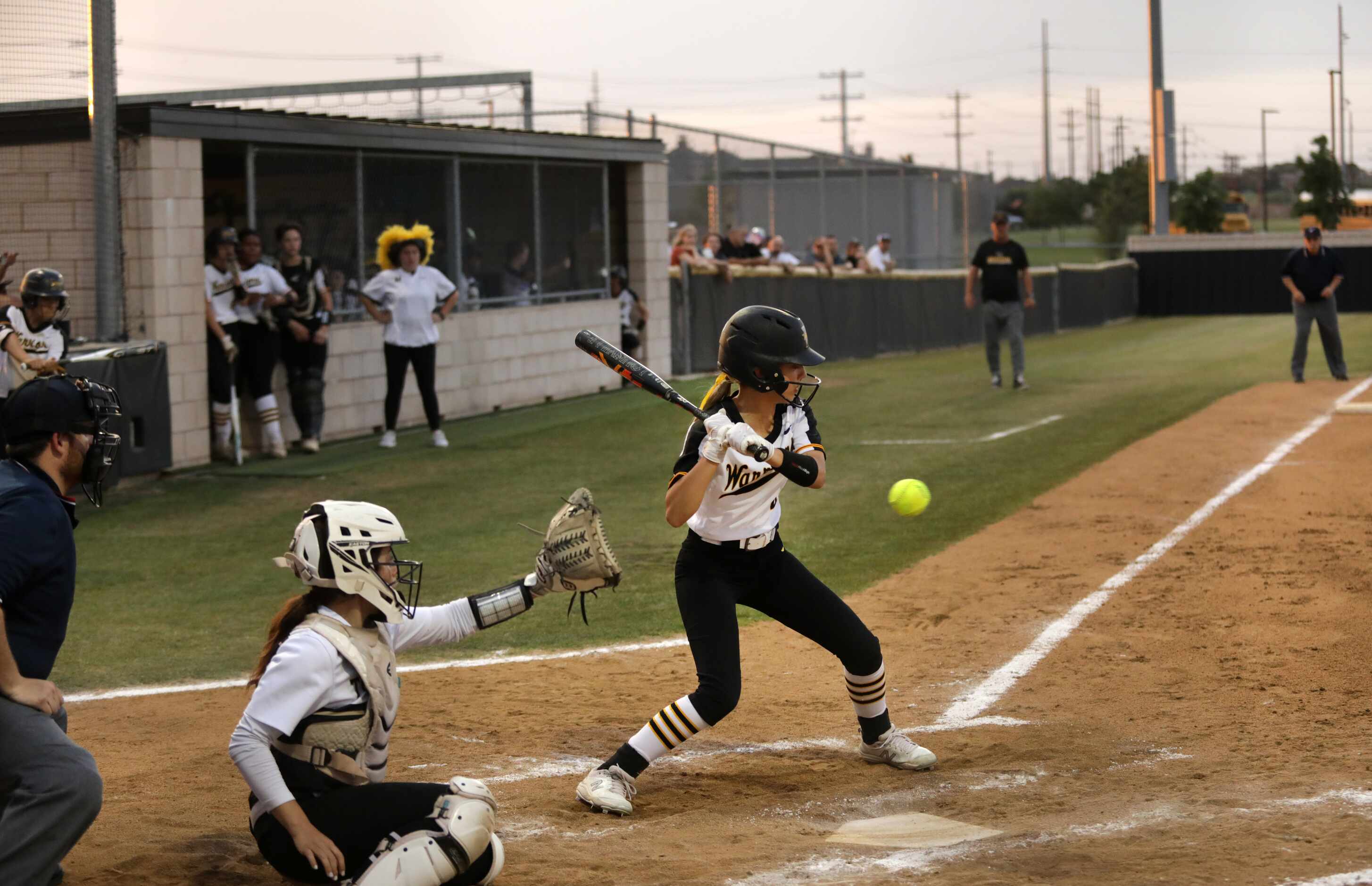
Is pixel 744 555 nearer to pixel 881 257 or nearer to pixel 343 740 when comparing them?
pixel 343 740

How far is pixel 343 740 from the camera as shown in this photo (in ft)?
14.2

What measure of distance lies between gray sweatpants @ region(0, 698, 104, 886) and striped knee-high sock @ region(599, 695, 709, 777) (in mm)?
1820

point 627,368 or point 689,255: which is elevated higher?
point 689,255

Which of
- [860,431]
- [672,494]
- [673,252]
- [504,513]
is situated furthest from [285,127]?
[672,494]

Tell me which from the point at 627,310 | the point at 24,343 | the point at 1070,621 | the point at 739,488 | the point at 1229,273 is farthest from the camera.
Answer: the point at 1229,273

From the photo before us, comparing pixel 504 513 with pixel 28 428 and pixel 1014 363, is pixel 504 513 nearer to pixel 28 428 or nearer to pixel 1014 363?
pixel 28 428

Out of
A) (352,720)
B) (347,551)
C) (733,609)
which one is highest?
(347,551)

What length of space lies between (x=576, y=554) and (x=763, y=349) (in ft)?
3.34

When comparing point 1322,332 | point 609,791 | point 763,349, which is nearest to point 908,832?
point 609,791

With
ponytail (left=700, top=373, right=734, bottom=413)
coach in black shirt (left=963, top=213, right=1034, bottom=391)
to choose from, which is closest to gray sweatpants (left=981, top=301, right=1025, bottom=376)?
coach in black shirt (left=963, top=213, right=1034, bottom=391)

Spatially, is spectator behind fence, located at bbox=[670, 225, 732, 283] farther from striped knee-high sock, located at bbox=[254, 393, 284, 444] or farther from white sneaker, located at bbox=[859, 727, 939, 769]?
white sneaker, located at bbox=[859, 727, 939, 769]

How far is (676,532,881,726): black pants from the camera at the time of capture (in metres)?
5.30

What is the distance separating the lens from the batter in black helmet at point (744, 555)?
17.0ft

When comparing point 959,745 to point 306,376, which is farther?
point 306,376
